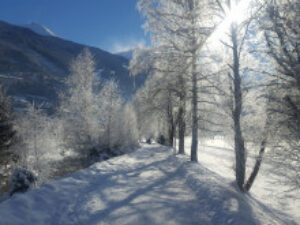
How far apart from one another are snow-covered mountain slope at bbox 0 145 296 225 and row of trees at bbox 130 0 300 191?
7.73 ft

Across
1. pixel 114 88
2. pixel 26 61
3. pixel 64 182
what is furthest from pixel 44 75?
pixel 64 182

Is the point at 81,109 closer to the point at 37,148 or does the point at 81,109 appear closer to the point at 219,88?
the point at 37,148

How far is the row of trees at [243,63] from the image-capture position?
7.14m

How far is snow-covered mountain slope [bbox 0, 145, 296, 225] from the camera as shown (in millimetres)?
5121

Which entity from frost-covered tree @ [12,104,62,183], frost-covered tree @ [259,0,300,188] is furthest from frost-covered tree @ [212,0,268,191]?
frost-covered tree @ [12,104,62,183]

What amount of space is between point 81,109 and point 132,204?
17.2 metres

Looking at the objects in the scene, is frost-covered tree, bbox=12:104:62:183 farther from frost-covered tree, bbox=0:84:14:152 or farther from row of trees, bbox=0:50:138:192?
frost-covered tree, bbox=0:84:14:152

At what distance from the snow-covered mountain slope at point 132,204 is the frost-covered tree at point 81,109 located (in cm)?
1295

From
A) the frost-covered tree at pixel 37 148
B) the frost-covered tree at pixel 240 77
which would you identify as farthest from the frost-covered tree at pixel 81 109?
the frost-covered tree at pixel 240 77

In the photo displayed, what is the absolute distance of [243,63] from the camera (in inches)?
383

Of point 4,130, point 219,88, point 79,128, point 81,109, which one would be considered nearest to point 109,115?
point 81,109

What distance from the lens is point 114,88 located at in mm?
25906

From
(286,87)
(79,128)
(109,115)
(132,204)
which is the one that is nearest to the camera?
(132,204)

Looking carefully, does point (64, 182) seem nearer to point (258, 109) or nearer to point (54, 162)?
point (258, 109)
